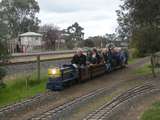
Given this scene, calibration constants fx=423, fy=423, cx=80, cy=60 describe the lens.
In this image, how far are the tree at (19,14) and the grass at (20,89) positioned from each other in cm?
7640

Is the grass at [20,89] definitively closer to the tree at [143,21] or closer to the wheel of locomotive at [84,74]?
the wheel of locomotive at [84,74]

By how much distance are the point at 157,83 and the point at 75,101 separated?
21.4ft

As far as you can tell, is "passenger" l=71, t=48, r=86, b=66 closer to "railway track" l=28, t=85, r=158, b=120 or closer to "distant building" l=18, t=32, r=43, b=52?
"railway track" l=28, t=85, r=158, b=120

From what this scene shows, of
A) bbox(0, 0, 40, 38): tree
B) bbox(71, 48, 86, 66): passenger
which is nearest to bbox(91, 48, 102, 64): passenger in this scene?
bbox(71, 48, 86, 66): passenger

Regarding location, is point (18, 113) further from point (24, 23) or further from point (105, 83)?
point (24, 23)

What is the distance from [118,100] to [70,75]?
5.03 metres

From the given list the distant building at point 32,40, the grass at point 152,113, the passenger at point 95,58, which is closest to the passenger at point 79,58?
the passenger at point 95,58

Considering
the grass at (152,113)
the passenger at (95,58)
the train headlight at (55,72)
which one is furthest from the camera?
the passenger at (95,58)

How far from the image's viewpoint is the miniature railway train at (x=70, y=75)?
59.4 feet

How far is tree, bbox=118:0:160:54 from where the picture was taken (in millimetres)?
22453

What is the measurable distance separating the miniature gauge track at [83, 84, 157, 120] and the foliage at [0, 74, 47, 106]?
3.49 metres

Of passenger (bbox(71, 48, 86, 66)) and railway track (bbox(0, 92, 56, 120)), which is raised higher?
passenger (bbox(71, 48, 86, 66))

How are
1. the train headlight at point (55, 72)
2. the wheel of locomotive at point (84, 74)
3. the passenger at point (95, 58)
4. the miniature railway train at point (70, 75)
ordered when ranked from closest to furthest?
the miniature railway train at point (70, 75) < the train headlight at point (55, 72) < the wheel of locomotive at point (84, 74) < the passenger at point (95, 58)

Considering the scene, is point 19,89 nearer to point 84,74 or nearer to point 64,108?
point 84,74
